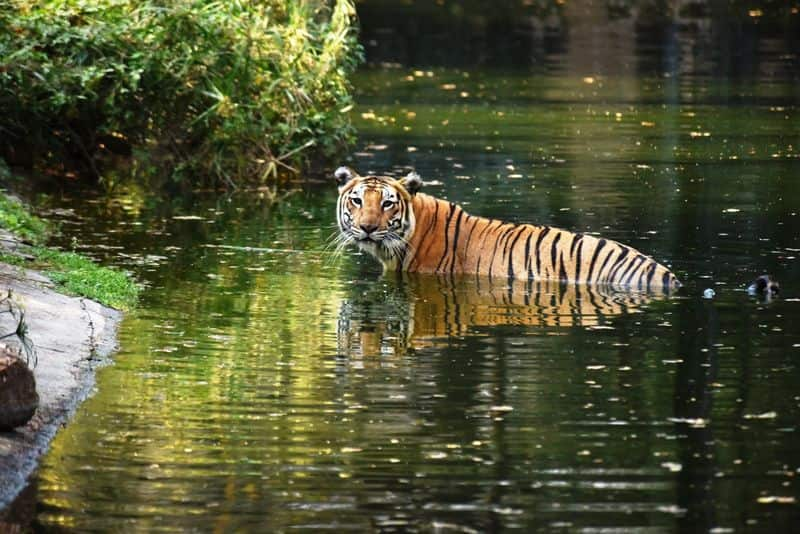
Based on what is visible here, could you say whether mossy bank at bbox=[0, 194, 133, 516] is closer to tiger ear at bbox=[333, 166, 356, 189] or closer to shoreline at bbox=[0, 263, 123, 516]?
shoreline at bbox=[0, 263, 123, 516]

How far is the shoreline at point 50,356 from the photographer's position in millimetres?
8680

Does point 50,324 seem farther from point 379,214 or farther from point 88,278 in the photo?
point 379,214

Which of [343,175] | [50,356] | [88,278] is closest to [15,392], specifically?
[50,356]

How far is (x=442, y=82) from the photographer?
31094mm

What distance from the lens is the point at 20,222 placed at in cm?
1594

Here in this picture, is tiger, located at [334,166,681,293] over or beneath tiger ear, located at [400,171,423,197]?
beneath

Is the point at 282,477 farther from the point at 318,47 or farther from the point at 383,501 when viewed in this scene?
the point at 318,47

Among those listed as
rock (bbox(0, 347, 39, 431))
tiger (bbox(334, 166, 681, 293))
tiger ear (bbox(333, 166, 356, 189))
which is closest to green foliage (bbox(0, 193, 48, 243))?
tiger ear (bbox(333, 166, 356, 189))

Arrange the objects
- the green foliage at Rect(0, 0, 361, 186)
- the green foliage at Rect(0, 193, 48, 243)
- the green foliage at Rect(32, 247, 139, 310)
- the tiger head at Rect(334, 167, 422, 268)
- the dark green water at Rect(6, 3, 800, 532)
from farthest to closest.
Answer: the green foliage at Rect(0, 0, 361, 186), the green foliage at Rect(0, 193, 48, 243), the tiger head at Rect(334, 167, 422, 268), the green foliage at Rect(32, 247, 139, 310), the dark green water at Rect(6, 3, 800, 532)

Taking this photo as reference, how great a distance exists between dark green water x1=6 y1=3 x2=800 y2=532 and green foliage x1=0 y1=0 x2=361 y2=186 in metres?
0.67

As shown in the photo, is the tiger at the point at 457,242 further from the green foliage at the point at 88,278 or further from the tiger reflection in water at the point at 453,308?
the green foliage at the point at 88,278

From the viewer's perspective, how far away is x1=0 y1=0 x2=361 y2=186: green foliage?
19.5 metres

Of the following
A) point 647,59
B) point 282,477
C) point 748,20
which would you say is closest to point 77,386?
point 282,477

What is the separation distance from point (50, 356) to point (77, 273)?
2.73 m
